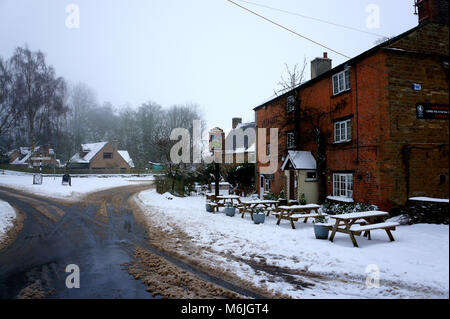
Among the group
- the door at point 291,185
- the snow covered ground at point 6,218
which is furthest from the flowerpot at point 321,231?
the snow covered ground at point 6,218

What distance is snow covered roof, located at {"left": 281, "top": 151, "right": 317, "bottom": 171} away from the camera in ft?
54.5

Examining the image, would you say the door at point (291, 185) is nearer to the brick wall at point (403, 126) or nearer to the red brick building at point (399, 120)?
the red brick building at point (399, 120)

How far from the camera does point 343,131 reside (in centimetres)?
1520

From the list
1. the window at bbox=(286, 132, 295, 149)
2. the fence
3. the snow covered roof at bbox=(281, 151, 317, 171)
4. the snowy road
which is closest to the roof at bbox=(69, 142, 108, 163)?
the fence

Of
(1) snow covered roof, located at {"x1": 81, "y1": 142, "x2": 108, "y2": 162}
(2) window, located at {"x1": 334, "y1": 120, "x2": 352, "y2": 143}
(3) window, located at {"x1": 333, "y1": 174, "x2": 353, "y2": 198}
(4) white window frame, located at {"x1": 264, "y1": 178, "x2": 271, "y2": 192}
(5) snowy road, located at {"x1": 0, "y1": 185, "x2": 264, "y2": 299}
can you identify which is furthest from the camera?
(1) snow covered roof, located at {"x1": 81, "y1": 142, "x2": 108, "y2": 162}

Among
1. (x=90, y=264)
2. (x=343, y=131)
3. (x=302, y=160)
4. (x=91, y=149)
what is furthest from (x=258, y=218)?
(x=91, y=149)

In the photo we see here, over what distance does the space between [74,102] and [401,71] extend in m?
64.7

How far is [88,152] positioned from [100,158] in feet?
14.1

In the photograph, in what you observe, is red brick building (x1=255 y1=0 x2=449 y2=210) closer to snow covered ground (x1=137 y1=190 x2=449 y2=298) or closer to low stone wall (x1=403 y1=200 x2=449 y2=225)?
low stone wall (x1=403 y1=200 x2=449 y2=225)

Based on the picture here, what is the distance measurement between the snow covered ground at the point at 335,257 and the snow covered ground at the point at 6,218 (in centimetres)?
568

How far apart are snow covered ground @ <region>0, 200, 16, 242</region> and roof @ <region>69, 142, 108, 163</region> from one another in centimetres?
4262

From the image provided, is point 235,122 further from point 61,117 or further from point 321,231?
point 321,231
